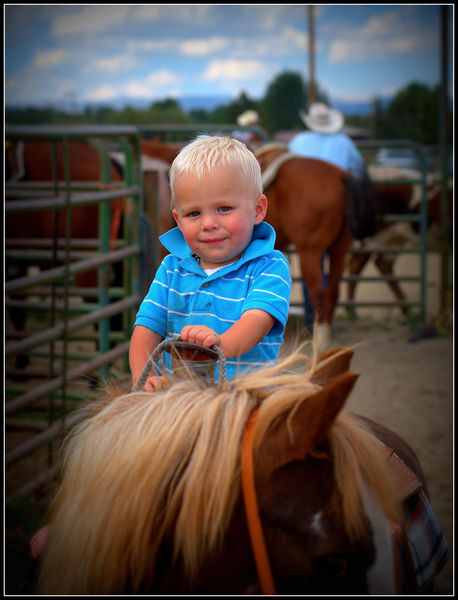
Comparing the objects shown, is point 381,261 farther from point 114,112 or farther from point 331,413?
point 114,112

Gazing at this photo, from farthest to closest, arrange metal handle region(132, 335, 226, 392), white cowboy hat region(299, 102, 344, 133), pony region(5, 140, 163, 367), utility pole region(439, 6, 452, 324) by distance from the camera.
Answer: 1. utility pole region(439, 6, 452, 324)
2. white cowboy hat region(299, 102, 344, 133)
3. pony region(5, 140, 163, 367)
4. metal handle region(132, 335, 226, 392)

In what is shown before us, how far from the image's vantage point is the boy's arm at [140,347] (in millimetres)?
1211

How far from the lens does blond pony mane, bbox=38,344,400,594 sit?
2.81 feet

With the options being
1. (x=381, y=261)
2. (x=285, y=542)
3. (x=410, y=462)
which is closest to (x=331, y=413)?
(x=285, y=542)

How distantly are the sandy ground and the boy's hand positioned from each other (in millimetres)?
316

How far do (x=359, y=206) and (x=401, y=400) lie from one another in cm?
191

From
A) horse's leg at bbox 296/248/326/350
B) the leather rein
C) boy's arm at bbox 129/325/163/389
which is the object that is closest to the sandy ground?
boy's arm at bbox 129/325/163/389

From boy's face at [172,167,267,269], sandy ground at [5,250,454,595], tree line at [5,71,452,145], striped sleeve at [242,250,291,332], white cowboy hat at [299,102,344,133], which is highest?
tree line at [5,71,452,145]

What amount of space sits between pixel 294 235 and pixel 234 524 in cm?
477

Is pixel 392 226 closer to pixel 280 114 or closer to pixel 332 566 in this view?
pixel 332 566

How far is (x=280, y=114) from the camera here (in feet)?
138

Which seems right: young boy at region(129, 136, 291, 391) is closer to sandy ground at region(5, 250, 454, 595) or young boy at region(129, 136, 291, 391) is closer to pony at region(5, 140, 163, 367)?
sandy ground at region(5, 250, 454, 595)

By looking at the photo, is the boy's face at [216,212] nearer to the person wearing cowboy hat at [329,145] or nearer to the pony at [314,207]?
the pony at [314,207]

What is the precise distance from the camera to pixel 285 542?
0.86m
